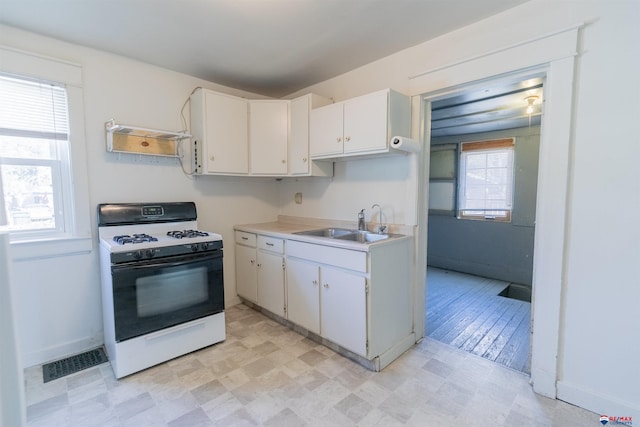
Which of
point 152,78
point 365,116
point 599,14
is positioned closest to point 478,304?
point 365,116

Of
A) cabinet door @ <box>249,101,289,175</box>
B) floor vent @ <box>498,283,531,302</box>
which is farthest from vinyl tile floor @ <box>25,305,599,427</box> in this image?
floor vent @ <box>498,283,531,302</box>

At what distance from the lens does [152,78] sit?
2691mm

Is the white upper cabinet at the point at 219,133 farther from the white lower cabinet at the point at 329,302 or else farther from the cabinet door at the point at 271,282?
the white lower cabinet at the point at 329,302

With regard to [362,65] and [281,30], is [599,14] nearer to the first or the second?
[362,65]

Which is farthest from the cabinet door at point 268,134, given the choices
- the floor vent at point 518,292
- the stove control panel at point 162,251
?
the floor vent at point 518,292

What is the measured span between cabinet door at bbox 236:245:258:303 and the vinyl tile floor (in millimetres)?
764

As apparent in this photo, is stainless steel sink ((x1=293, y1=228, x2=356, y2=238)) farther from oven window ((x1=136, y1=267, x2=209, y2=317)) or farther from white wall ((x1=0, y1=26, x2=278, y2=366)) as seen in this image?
white wall ((x1=0, y1=26, x2=278, y2=366))

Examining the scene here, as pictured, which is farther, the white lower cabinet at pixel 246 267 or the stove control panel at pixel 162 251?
the white lower cabinet at pixel 246 267

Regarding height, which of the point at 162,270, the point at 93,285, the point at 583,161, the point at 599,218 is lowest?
the point at 93,285

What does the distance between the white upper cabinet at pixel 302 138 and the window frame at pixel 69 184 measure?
1.73 m

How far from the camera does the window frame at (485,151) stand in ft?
14.2

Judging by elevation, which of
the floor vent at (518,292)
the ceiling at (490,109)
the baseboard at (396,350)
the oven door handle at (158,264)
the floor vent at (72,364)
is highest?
the ceiling at (490,109)

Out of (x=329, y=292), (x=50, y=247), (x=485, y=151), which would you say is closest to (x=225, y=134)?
(x=50, y=247)

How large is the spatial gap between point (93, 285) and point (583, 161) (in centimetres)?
364
